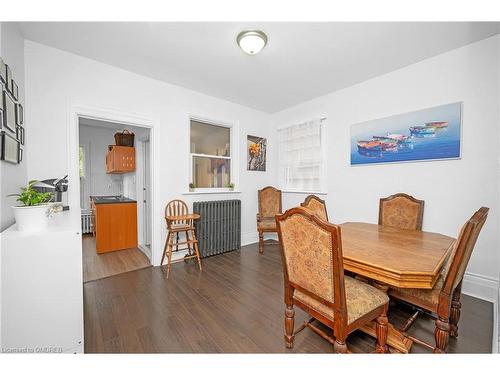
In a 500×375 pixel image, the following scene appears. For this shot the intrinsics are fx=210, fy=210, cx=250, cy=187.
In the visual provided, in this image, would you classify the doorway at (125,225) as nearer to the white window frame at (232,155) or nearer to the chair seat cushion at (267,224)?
the white window frame at (232,155)

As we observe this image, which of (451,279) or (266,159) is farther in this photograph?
(266,159)

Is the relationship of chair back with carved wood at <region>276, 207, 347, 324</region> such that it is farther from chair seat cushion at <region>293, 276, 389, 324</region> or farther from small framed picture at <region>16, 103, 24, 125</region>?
small framed picture at <region>16, 103, 24, 125</region>

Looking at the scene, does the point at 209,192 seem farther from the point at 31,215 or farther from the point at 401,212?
the point at 401,212

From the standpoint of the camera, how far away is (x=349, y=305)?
123cm

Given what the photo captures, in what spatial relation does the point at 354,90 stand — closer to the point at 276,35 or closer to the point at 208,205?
the point at 276,35

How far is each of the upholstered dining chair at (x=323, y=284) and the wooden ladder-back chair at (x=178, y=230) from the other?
183cm

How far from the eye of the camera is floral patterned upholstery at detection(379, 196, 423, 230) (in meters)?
2.30

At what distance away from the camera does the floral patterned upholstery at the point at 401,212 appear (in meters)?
2.30

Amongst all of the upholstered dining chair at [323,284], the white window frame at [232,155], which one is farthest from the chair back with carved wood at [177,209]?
the upholstered dining chair at [323,284]

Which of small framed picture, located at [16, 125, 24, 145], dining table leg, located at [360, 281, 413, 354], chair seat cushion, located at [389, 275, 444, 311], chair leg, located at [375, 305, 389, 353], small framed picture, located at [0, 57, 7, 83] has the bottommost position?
dining table leg, located at [360, 281, 413, 354]

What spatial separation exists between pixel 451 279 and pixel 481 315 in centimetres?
126

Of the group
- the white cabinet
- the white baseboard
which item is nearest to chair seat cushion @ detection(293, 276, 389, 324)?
the white cabinet

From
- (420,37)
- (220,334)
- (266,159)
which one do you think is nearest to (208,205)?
(266,159)

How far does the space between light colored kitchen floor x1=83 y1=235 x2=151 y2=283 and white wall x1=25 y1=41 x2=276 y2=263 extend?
0.53 meters
